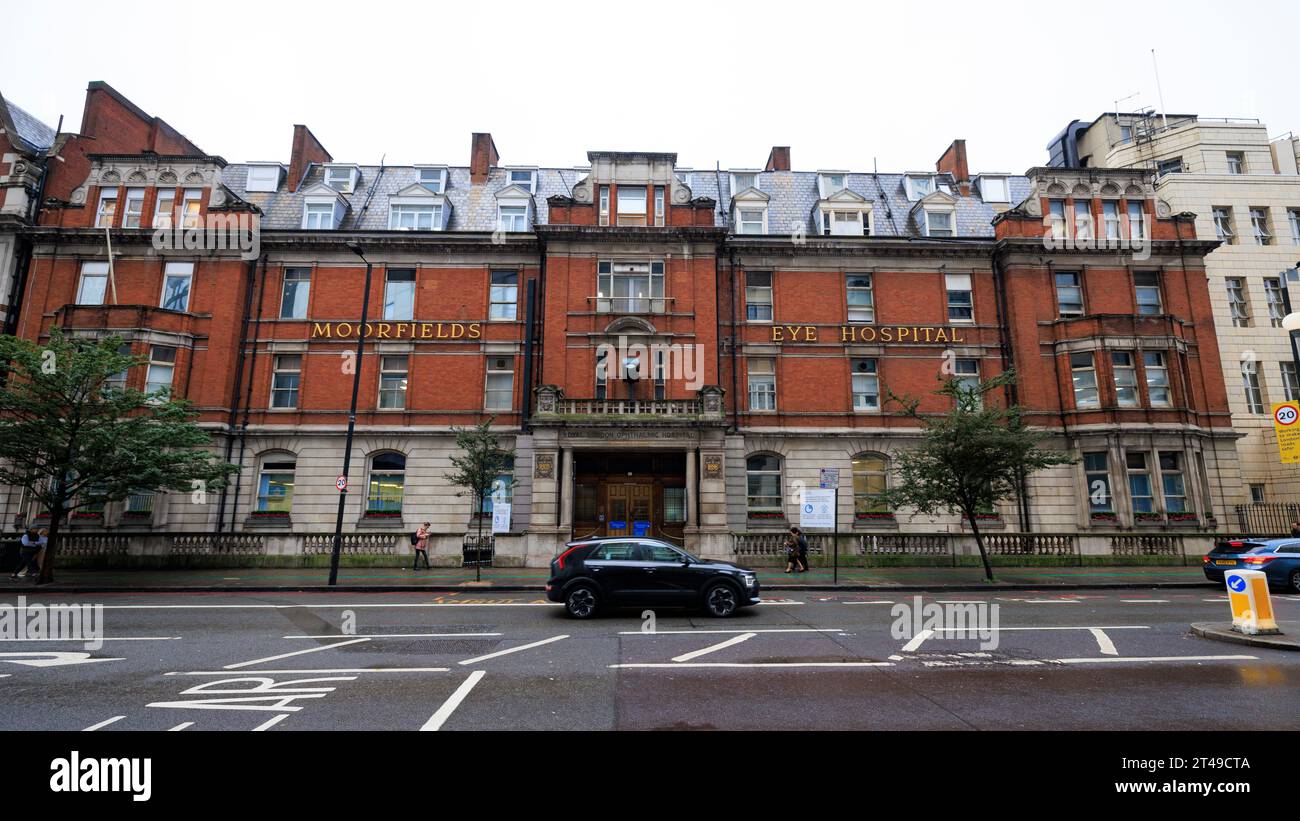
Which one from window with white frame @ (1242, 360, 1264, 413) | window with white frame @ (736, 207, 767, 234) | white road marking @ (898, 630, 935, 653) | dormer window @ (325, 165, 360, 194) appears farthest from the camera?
dormer window @ (325, 165, 360, 194)

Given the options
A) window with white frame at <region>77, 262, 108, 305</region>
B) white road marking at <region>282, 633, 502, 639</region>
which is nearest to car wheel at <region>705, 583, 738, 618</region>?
white road marking at <region>282, 633, 502, 639</region>

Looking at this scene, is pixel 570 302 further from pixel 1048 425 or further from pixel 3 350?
pixel 1048 425

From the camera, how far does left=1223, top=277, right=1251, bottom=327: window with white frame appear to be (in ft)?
99.6

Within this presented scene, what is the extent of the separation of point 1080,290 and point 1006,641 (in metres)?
24.7

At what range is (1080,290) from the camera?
1102 inches

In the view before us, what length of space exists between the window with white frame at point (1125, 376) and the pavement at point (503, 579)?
7.62 m

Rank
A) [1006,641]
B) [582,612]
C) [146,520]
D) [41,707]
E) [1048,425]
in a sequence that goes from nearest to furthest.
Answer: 1. [41,707]
2. [1006,641]
3. [582,612]
4. [146,520]
5. [1048,425]

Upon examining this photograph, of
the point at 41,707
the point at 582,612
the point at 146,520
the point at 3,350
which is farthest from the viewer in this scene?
the point at 146,520

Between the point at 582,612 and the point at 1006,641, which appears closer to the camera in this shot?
the point at 1006,641

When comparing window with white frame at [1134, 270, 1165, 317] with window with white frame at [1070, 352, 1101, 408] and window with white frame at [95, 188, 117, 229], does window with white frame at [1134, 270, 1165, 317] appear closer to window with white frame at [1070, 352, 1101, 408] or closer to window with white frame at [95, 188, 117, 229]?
window with white frame at [1070, 352, 1101, 408]

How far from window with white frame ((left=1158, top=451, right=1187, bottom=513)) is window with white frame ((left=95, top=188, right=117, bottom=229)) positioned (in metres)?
47.2

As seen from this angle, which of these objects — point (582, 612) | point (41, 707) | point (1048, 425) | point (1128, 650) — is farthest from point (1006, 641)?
point (1048, 425)
